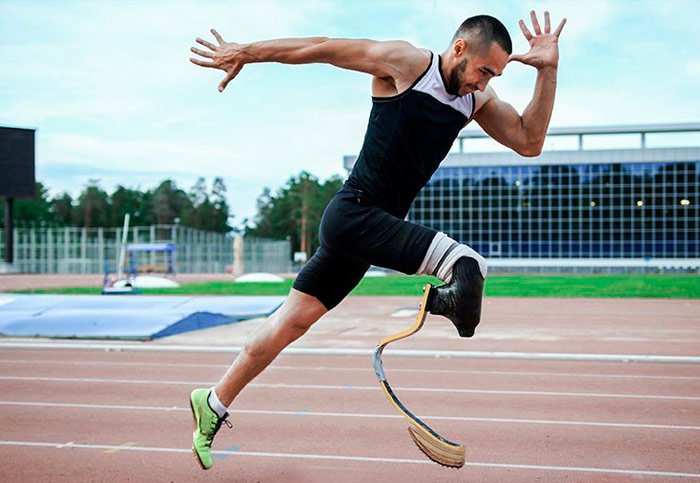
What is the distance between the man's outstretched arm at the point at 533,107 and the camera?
134 inches

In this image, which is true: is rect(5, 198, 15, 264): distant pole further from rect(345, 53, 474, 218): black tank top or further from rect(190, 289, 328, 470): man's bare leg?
rect(345, 53, 474, 218): black tank top

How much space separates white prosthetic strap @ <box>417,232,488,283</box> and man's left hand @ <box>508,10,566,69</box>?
0.91 m

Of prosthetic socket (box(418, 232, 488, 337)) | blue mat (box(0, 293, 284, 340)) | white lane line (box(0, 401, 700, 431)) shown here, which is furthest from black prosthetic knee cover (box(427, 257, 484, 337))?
blue mat (box(0, 293, 284, 340))

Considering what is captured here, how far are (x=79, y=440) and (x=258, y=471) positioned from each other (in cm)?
161

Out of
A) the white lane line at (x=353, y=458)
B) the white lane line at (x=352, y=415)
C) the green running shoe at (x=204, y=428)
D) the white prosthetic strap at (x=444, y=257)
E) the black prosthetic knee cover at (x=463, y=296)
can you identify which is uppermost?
the white prosthetic strap at (x=444, y=257)

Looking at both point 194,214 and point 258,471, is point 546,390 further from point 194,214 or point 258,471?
point 194,214

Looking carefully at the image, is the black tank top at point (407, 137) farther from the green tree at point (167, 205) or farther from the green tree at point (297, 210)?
the green tree at point (167, 205)

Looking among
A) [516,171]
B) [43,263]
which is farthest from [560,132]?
[43,263]

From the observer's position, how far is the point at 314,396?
6.87 m

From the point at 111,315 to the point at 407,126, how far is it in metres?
10.3

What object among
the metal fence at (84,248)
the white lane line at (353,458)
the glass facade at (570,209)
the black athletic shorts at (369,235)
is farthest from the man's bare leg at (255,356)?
the glass facade at (570,209)

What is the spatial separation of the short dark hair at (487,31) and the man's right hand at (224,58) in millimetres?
957

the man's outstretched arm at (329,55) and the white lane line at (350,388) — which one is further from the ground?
the man's outstretched arm at (329,55)

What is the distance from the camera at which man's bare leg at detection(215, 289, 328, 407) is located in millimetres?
3564
